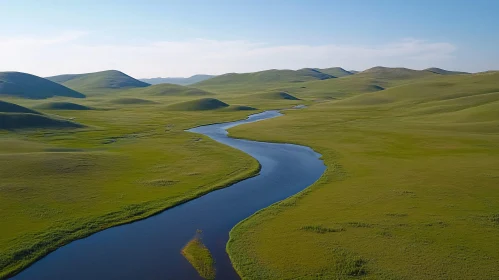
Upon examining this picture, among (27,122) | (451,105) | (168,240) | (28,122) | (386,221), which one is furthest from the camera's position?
(451,105)

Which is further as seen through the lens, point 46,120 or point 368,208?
point 46,120

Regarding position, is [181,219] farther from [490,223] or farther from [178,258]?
[490,223]

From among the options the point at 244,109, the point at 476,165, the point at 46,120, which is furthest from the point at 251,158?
the point at 244,109

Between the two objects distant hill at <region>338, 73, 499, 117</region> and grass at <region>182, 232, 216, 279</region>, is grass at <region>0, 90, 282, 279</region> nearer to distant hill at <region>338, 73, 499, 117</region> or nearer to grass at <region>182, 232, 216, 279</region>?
grass at <region>182, 232, 216, 279</region>

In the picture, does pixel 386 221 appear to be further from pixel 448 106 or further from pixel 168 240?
pixel 448 106

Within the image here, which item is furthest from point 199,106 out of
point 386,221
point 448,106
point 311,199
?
point 386,221

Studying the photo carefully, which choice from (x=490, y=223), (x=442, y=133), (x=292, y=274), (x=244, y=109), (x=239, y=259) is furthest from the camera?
(x=244, y=109)
